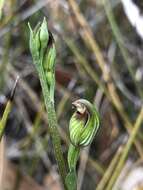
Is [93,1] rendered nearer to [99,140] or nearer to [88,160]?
[99,140]

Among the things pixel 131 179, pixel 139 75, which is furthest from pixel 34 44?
pixel 139 75

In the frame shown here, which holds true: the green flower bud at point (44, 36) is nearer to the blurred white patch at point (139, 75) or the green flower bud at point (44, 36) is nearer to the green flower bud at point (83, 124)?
the green flower bud at point (83, 124)

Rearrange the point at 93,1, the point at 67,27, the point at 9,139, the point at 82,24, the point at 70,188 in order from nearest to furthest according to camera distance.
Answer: the point at 70,188 → the point at 82,24 → the point at 9,139 → the point at 67,27 → the point at 93,1

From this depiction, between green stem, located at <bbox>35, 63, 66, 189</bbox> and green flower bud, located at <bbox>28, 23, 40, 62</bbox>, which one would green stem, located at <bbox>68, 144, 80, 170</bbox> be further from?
green flower bud, located at <bbox>28, 23, 40, 62</bbox>

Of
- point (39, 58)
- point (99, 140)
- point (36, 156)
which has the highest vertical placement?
point (39, 58)

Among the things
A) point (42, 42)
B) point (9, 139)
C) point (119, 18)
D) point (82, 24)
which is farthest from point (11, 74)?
point (42, 42)

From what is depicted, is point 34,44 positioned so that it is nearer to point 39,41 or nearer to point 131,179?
point 39,41
